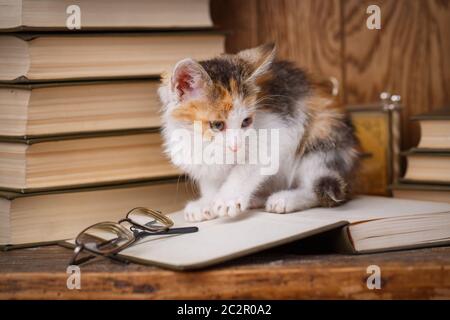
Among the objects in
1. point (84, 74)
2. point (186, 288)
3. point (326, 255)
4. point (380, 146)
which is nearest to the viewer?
point (186, 288)

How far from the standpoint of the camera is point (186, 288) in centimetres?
90

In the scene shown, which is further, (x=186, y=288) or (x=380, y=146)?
(x=380, y=146)

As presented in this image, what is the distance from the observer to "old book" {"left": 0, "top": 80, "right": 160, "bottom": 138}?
1.19 meters

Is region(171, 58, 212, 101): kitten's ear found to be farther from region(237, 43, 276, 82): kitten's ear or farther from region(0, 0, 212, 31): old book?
region(0, 0, 212, 31): old book

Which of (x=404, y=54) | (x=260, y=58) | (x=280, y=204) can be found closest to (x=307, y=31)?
(x=404, y=54)

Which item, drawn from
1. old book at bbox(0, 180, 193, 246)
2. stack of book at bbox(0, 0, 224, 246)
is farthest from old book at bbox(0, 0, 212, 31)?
old book at bbox(0, 180, 193, 246)

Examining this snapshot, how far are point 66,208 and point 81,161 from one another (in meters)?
0.10

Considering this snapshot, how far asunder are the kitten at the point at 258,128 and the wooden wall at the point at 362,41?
0.28m

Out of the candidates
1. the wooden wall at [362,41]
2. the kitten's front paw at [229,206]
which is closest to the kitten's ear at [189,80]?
the kitten's front paw at [229,206]

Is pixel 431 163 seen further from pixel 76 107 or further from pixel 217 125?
pixel 76 107

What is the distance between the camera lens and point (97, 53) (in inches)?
49.2
